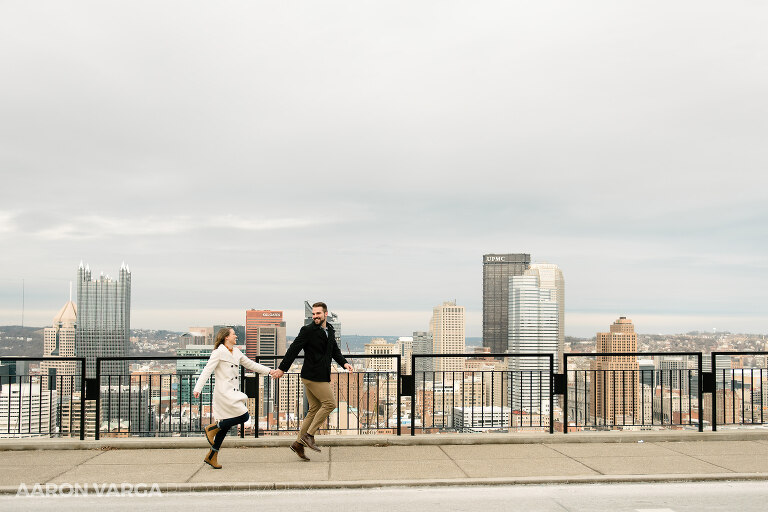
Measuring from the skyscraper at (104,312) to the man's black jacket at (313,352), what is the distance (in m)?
28.7

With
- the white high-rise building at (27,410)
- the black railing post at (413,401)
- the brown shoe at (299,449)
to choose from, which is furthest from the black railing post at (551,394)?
the white high-rise building at (27,410)

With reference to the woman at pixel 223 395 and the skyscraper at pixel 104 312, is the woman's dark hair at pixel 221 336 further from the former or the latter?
the skyscraper at pixel 104 312

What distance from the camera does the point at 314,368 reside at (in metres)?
9.54

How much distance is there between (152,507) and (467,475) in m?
3.70

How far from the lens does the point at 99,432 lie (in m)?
10.8

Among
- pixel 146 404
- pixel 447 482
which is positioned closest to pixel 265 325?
pixel 146 404

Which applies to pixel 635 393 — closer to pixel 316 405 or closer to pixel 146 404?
pixel 316 405

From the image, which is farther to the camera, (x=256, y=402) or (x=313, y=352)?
(x=256, y=402)

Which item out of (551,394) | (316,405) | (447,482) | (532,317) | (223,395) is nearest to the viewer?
(447,482)

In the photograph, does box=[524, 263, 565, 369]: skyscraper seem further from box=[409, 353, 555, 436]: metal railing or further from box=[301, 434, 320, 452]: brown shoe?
box=[301, 434, 320, 452]: brown shoe

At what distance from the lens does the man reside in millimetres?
9461

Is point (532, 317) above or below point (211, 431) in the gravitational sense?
below

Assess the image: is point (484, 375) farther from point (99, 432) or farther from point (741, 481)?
point (99, 432)

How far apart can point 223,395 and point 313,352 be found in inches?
53.1
